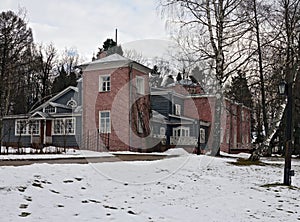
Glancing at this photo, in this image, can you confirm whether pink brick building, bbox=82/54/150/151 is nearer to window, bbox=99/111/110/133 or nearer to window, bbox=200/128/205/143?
window, bbox=99/111/110/133

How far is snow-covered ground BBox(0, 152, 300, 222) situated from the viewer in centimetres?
630

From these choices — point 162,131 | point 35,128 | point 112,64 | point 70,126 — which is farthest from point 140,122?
point 35,128

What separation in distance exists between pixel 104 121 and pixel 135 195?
15.2 meters

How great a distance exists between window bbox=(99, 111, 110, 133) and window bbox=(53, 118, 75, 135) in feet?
10.1

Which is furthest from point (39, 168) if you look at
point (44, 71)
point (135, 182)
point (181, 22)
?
point (44, 71)

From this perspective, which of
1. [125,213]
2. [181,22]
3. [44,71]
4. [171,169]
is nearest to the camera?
[125,213]

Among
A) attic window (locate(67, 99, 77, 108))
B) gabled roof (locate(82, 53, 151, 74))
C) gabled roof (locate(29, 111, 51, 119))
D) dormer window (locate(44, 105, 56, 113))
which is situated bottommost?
gabled roof (locate(29, 111, 51, 119))

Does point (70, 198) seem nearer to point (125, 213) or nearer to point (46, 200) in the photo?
point (46, 200)

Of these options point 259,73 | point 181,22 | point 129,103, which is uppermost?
point 181,22

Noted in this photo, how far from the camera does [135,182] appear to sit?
926 centimetres

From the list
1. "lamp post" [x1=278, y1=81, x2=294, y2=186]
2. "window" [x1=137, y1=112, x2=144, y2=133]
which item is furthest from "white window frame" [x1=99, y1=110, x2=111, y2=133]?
"lamp post" [x1=278, y1=81, x2=294, y2=186]

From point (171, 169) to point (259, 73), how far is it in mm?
13146

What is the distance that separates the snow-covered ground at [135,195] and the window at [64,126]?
1486 cm

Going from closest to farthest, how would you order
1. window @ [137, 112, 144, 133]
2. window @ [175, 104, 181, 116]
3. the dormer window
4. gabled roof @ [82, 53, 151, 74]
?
gabled roof @ [82, 53, 151, 74] < window @ [137, 112, 144, 133] < the dormer window < window @ [175, 104, 181, 116]
